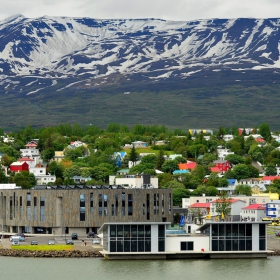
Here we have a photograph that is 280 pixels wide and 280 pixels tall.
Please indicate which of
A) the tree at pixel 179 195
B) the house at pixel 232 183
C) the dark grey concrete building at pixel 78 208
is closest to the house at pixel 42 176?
the tree at pixel 179 195

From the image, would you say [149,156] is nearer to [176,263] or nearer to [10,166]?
[10,166]

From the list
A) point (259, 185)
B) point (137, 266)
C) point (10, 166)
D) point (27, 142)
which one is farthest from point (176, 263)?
Result: point (27, 142)

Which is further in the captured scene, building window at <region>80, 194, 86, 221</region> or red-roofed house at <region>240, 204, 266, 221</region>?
red-roofed house at <region>240, 204, 266, 221</region>

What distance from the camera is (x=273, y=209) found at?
10075 centimetres

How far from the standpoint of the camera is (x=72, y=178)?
417 ft

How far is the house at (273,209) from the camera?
327 ft

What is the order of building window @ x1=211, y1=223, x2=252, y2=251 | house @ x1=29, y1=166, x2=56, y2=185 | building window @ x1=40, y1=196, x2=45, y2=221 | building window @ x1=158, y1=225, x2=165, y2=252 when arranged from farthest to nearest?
house @ x1=29, y1=166, x2=56, y2=185 → building window @ x1=40, y1=196, x2=45, y2=221 → building window @ x1=211, y1=223, x2=252, y2=251 → building window @ x1=158, y1=225, x2=165, y2=252

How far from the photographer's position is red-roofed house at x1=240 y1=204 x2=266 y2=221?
98625 millimetres

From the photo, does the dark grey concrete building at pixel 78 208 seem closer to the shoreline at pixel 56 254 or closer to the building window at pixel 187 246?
the shoreline at pixel 56 254

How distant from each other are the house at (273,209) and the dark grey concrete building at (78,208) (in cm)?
1891

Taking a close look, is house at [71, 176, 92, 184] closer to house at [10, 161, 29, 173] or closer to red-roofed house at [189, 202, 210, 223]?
house at [10, 161, 29, 173]

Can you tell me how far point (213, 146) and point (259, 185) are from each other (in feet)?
111

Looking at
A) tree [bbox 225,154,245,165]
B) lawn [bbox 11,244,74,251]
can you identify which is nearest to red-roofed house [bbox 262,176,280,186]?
tree [bbox 225,154,245,165]

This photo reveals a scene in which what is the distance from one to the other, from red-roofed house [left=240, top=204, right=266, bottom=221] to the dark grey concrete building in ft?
56.1
